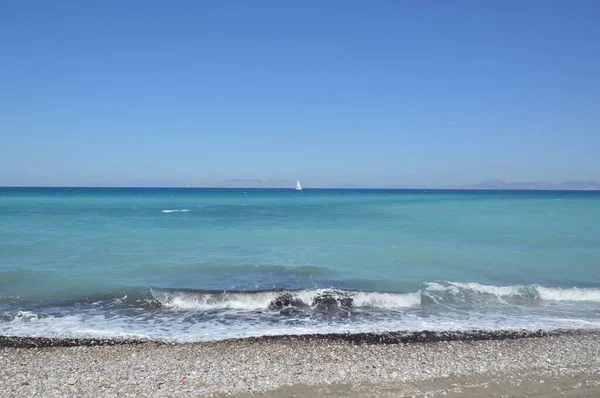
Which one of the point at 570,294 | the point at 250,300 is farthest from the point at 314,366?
the point at 570,294

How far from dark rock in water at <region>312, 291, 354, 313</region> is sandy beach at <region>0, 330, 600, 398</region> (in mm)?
2525

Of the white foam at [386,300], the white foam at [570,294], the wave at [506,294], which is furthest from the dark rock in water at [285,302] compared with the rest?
the white foam at [570,294]

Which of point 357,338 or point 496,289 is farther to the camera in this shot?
point 496,289

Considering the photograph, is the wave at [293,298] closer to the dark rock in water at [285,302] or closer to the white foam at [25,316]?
the dark rock in water at [285,302]

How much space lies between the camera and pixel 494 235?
28422mm

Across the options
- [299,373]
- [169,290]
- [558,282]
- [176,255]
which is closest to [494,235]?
[558,282]

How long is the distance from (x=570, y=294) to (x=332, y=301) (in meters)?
8.15

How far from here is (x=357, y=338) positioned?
9680mm

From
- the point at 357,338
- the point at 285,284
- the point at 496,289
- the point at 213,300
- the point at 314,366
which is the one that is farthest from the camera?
the point at 285,284

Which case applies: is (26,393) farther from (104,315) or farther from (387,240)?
(387,240)

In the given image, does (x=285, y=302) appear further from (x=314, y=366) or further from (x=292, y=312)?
(x=314, y=366)

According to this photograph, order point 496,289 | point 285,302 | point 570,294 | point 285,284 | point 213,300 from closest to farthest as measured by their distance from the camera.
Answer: point 285,302, point 213,300, point 570,294, point 496,289, point 285,284

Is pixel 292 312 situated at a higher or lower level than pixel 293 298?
lower

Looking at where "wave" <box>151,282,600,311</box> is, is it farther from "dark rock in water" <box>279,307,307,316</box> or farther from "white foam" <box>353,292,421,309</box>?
"dark rock in water" <box>279,307,307,316</box>
